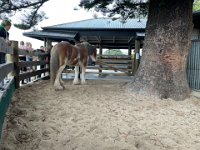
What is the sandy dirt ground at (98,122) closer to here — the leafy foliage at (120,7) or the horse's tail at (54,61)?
the horse's tail at (54,61)

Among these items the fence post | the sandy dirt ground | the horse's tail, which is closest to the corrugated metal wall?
the sandy dirt ground

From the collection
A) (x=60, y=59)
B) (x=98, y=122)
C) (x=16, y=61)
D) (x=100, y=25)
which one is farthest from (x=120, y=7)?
(x=100, y=25)

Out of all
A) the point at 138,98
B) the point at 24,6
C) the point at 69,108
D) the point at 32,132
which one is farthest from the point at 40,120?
the point at 24,6

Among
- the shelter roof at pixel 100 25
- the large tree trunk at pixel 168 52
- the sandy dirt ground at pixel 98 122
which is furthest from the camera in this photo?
the shelter roof at pixel 100 25

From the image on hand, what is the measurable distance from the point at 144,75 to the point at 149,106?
1.32 metres

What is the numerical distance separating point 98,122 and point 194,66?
482 centimetres

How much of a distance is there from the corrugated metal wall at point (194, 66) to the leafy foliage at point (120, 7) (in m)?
1.95

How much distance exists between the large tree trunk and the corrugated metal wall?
1.43 m

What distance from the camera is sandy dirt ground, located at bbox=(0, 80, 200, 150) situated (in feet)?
14.4

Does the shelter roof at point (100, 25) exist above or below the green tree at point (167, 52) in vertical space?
above

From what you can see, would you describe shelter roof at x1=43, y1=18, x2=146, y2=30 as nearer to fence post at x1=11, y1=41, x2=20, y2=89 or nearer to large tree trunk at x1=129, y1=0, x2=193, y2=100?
large tree trunk at x1=129, y1=0, x2=193, y2=100

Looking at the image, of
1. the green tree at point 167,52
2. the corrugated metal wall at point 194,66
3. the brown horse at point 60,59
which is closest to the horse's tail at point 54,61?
the brown horse at point 60,59

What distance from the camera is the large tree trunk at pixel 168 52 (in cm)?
724

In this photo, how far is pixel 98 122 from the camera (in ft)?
17.2
